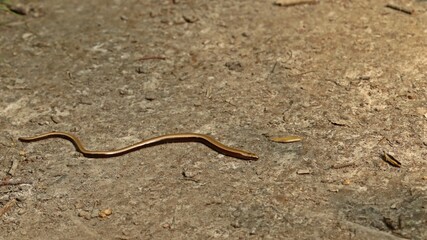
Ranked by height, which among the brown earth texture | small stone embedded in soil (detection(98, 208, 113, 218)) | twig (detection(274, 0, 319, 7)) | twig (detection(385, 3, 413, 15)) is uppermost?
twig (detection(385, 3, 413, 15))

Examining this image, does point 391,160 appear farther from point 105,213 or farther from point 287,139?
point 105,213

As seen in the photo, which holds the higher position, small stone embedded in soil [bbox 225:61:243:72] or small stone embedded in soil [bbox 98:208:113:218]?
small stone embedded in soil [bbox 225:61:243:72]

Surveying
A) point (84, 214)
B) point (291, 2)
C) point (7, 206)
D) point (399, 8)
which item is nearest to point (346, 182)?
point (84, 214)

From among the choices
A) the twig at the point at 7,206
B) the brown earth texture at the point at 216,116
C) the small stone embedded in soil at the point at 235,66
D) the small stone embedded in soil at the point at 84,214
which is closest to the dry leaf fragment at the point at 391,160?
the brown earth texture at the point at 216,116

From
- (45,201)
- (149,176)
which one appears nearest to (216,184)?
(149,176)

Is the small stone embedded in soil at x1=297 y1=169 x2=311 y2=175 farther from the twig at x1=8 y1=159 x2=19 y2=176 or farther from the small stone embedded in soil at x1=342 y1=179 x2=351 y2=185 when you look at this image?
the twig at x1=8 y1=159 x2=19 y2=176

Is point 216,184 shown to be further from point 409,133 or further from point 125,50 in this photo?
point 125,50

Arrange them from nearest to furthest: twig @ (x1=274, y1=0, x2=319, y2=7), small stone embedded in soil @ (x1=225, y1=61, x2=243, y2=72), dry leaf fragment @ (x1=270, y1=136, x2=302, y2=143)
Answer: dry leaf fragment @ (x1=270, y1=136, x2=302, y2=143)
small stone embedded in soil @ (x1=225, y1=61, x2=243, y2=72)
twig @ (x1=274, y1=0, x2=319, y2=7)

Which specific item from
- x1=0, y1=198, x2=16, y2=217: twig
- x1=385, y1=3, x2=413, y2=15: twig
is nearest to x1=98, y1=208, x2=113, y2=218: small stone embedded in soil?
x1=0, y1=198, x2=16, y2=217: twig

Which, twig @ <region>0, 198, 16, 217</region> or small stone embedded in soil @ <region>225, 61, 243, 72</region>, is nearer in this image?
twig @ <region>0, 198, 16, 217</region>
